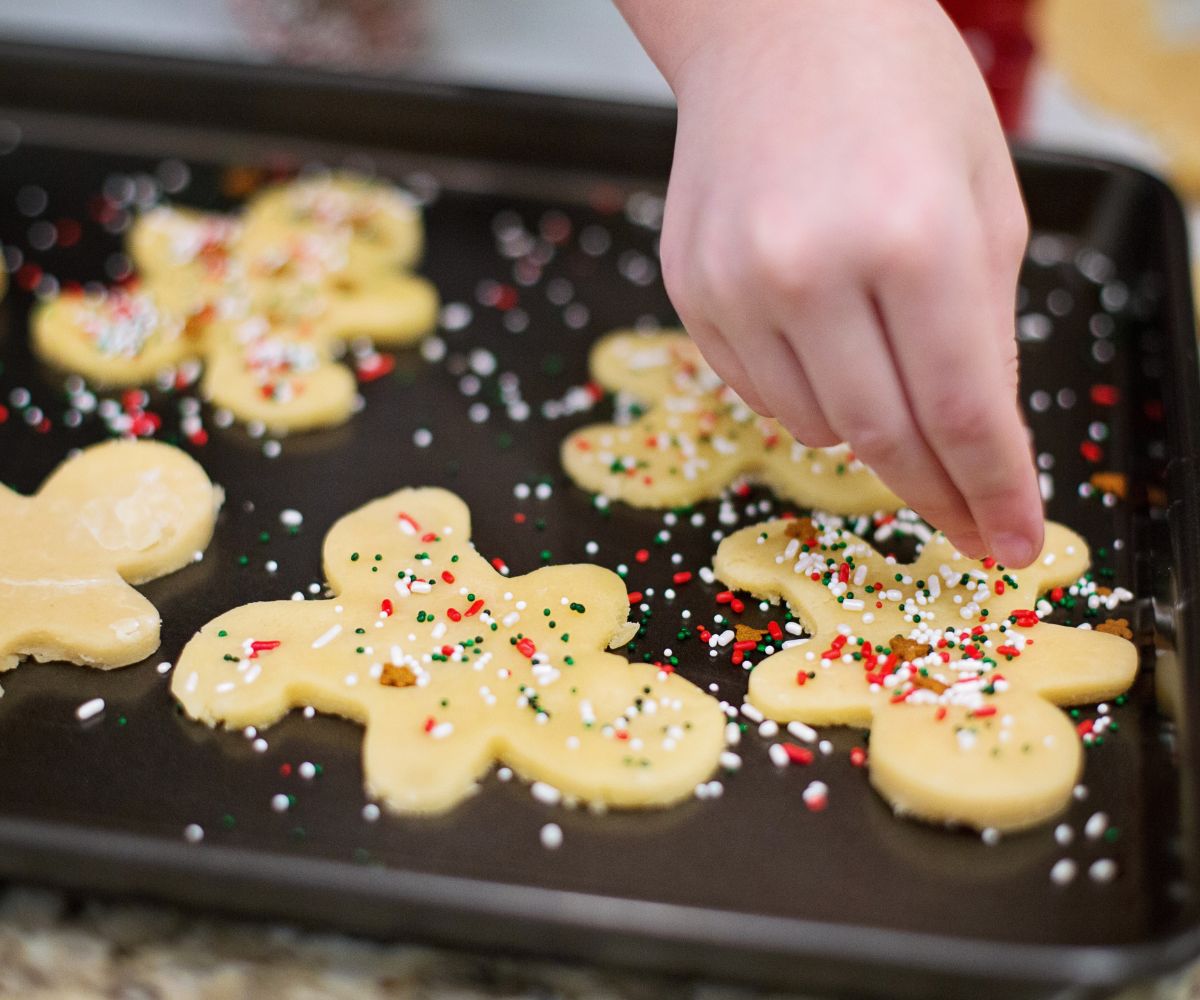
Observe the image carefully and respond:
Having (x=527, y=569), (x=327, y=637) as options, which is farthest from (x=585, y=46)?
(x=327, y=637)

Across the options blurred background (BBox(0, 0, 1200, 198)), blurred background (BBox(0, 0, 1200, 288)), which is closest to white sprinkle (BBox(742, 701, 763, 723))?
blurred background (BBox(0, 0, 1200, 288))

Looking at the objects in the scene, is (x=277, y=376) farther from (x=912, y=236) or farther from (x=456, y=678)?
(x=912, y=236)

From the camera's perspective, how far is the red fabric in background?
1.69m

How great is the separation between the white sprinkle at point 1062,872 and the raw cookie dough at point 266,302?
794 millimetres

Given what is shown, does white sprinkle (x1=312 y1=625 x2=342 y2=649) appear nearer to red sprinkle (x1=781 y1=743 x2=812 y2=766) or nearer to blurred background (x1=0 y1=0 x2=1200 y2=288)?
red sprinkle (x1=781 y1=743 x2=812 y2=766)

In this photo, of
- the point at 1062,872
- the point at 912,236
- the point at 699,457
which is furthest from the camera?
the point at 699,457

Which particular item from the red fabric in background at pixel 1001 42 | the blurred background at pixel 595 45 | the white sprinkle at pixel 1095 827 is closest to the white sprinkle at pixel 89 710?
the white sprinkle at pixel 1095 827

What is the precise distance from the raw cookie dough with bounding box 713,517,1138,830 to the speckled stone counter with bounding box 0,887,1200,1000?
0.17 meters

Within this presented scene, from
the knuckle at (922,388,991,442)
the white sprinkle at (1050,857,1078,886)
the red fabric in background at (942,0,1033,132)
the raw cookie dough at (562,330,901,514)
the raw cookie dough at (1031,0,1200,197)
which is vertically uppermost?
the knuckle at (922,388,991,442)

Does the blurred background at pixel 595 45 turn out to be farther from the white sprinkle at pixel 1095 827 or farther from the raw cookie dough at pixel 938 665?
the white sprinkle at pixel 1095 827

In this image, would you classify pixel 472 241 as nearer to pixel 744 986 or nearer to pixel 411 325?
Result: pixel 411 325

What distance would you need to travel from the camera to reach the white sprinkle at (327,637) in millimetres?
1090

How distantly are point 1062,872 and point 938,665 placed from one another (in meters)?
0.19

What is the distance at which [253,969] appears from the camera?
0.92 meters
